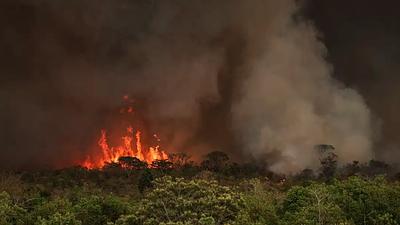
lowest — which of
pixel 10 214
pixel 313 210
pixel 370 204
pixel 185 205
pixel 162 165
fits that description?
pixel 313 210

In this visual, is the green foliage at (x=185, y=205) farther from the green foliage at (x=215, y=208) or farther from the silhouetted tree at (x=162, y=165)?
the silhouetted tree at (x=162, y=165)

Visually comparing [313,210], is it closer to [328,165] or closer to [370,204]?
[370,204]

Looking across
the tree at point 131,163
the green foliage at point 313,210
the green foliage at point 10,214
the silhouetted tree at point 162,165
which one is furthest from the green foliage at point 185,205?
the tree at point 131,163

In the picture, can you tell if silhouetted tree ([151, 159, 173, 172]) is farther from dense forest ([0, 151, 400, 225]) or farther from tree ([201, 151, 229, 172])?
dense forest ([0, 151, 400, 225])

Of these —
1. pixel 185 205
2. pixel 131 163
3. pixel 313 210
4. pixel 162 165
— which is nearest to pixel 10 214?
pixel 185 205

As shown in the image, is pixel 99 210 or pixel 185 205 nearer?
pixel 185 205

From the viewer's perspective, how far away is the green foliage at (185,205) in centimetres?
4825

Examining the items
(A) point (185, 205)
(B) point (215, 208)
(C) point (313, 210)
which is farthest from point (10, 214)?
(C) point (313, 210)

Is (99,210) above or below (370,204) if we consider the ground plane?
above

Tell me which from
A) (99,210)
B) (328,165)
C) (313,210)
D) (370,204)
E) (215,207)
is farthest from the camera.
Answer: (328,165)

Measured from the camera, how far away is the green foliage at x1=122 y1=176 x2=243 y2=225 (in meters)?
48.2

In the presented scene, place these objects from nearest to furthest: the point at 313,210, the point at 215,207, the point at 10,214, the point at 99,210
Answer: the point at 215,207 → the point at 313,210 → the point at 10,214 → the point at 99,210

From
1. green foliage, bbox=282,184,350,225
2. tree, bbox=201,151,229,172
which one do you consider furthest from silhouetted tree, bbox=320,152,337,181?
green foliage, bbox=282,184,350,225

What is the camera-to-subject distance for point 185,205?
1908 inches
